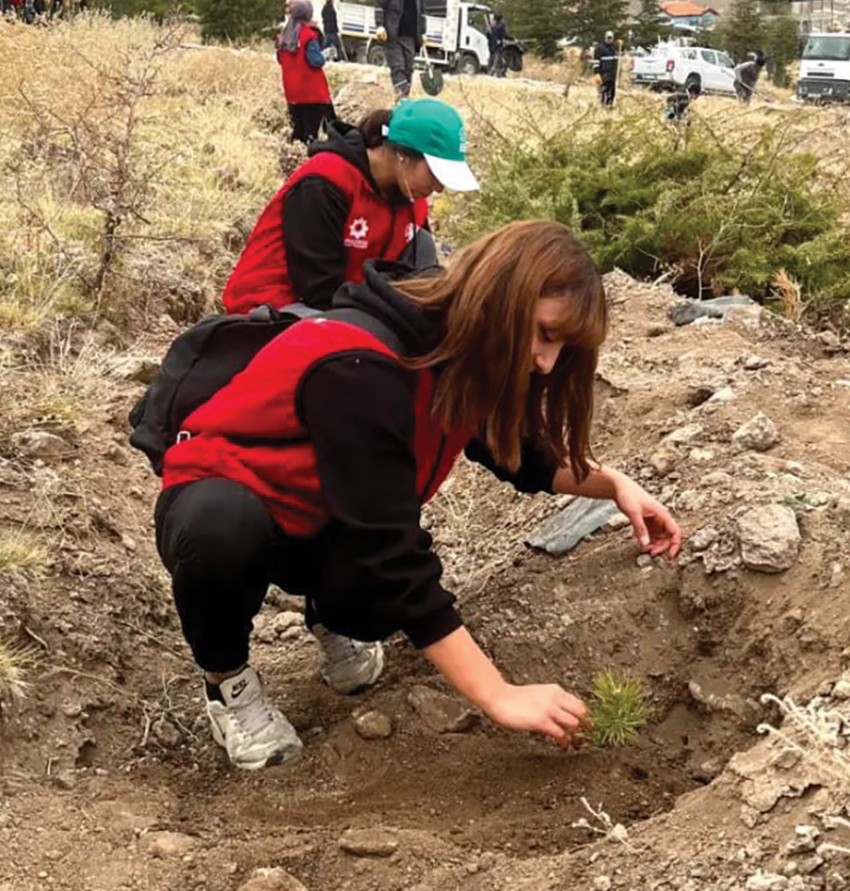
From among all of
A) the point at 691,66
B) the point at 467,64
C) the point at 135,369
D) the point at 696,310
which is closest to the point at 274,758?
the point at 135,369

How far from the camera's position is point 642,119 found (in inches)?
245

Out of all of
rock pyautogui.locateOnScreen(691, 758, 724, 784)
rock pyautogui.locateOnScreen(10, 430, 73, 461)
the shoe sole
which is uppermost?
rock pyautogui.locateOnScreen(10, 430, 73, 461)

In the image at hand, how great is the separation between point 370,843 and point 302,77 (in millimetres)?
7898

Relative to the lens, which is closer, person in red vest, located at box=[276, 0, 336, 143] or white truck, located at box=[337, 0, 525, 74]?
person in red vest, located at box=[276, 0, 336, 143]

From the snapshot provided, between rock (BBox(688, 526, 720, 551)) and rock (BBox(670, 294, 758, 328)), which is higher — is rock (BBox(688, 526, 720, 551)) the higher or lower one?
the higher one

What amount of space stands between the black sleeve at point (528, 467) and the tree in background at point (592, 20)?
113ft

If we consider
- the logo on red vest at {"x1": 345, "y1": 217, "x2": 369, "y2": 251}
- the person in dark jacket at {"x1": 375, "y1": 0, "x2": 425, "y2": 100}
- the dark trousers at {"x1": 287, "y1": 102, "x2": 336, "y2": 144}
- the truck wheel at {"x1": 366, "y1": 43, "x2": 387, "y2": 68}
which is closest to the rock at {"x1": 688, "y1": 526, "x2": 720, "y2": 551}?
the logo on red vest at {"x1": 345, "y1": 217, "x2": 369, "y2": 251}

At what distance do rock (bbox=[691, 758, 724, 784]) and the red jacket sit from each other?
1.77 m

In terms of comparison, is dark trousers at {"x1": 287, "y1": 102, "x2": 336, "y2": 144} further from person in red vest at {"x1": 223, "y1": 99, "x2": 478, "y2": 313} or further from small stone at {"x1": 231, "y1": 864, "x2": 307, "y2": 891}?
small stone at {"x1": 231, "y1": 864, "x2": 307, "y2": 891}

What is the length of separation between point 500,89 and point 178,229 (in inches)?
440

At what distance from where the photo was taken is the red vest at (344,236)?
366 centimetres

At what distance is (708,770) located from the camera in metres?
2.46

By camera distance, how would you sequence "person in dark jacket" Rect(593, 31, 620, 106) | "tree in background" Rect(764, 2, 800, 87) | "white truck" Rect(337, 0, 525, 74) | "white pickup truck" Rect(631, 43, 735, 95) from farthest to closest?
"tree in background" Rect(764, 2, 800, 87) → "white pickup truck" Rect(631, 43, 735, 95) → "white truck" Rect(337, 0, 525, 74) → "person in dark jacket" Rect(593, 31, 620, 106)

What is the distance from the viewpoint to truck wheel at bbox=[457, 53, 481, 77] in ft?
90.4
